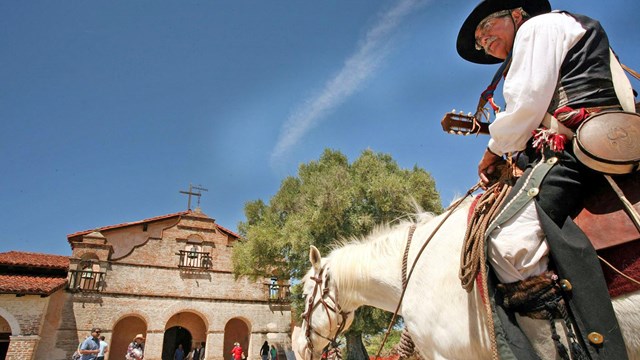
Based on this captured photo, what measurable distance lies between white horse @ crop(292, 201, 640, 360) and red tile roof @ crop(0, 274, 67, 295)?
65.0 ft

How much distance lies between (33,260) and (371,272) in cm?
2544

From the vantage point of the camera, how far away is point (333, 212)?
1586cm

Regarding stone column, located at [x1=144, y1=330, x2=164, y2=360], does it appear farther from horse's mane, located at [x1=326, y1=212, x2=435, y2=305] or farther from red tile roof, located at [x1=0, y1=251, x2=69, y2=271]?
horse's mane, located at [x1=326, y1=212, x2=435, y2=305]

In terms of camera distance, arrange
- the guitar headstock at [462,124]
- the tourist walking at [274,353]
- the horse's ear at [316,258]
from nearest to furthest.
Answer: the guitar headstock at [462,124] → the horse's ear at [316,258] → the tourist walking at [274,353]

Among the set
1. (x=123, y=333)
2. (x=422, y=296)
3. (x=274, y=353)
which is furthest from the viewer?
(x=123, y=333)

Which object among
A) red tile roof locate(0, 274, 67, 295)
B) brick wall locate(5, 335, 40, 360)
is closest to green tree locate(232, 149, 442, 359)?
red tile roof locate(0, 274, 67, 295)

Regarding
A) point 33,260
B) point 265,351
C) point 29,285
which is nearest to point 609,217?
point 265,351

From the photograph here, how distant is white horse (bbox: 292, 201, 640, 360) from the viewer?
161cm

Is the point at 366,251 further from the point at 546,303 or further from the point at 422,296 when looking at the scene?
the point at 546,303

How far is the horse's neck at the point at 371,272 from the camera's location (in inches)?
106

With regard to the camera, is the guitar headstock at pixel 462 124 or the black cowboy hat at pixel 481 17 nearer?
the black cowboy hat at pixel 481 17

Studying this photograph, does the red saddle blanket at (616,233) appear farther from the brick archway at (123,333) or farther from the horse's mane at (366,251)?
the brick archway at (123,333)

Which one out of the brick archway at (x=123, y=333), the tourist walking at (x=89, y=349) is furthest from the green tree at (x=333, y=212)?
the brick archway at (x=123, y=333)

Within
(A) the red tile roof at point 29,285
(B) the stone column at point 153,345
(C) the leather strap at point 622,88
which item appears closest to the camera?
(C) the leather strap at point 622,88
